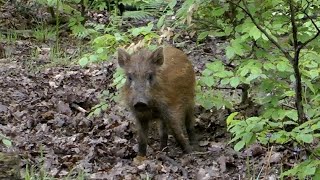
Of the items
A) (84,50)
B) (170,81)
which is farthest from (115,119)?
(84,50)

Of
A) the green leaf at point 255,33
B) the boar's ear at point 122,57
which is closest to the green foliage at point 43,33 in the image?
the boar's ear at point 122,57

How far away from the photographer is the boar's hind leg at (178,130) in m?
7.26

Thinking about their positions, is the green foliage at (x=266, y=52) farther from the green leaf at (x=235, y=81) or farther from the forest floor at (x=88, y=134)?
the forest floor at (x=88, y=134)

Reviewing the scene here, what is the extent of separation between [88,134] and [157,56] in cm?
124

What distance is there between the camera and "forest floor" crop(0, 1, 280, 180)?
20.9 ft

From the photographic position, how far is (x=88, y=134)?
7.70m

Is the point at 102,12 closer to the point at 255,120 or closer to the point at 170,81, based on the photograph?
the point at 170,81

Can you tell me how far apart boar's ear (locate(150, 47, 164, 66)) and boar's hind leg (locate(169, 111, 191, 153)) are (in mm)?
553

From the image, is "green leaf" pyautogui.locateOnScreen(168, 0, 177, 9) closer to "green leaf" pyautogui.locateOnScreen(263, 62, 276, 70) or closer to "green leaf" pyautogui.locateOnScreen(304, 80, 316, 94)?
"green leaf" pyautogui.locateOnScreen(263, 62, 276, 70)

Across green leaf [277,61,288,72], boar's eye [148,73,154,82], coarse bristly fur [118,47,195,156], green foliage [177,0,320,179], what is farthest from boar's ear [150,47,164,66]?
green leaf [277,61,288,72]

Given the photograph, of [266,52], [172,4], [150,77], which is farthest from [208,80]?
[172,4]

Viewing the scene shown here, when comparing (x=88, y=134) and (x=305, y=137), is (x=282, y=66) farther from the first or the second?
(x=88, y=134)

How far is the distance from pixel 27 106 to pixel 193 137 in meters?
2.26

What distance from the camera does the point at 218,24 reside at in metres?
7.03
